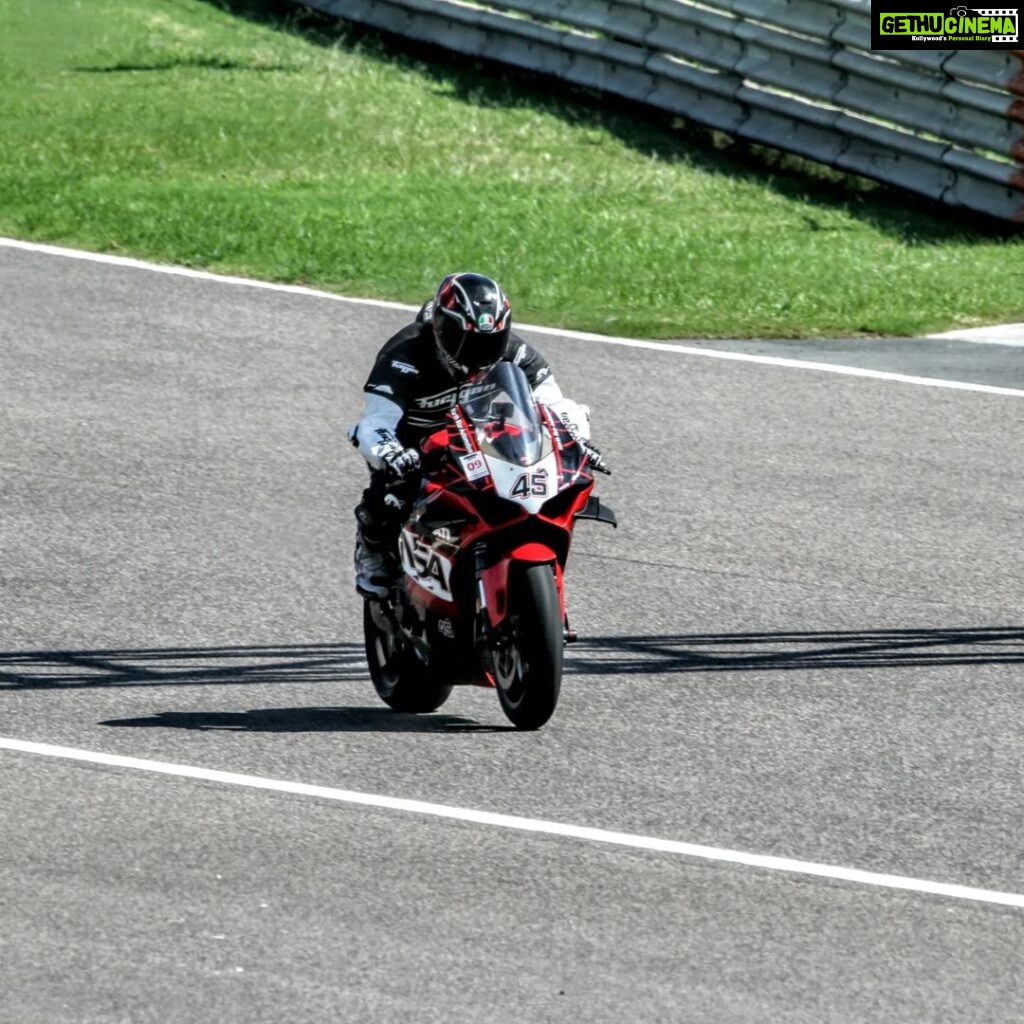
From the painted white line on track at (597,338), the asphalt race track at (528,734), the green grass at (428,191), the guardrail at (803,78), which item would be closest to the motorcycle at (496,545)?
the asphalt race track at (528,734)

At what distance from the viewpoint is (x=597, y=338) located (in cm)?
1559

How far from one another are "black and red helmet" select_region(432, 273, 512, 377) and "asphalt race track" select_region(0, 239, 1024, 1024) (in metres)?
1.46

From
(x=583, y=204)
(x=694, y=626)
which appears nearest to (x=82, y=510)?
(x=694, y=626)

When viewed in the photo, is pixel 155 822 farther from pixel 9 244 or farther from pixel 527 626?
pixel 9 244

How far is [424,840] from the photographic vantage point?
24.6 ft

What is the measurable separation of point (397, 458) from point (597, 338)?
713 centimetres

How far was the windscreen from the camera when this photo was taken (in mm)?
8445

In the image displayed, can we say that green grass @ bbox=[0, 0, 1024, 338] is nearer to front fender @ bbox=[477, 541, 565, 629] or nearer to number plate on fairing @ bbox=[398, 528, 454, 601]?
number plate on fairing @ bbox=[398, 528, 454, 601]

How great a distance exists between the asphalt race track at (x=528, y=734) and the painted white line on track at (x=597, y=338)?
0.43ft

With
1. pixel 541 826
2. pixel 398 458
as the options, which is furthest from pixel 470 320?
pixel 541 826

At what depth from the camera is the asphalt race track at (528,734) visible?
252 inches

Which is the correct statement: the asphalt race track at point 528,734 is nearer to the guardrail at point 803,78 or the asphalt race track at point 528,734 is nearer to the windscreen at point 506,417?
the windscreen at point 506,417

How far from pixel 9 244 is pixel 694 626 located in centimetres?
858

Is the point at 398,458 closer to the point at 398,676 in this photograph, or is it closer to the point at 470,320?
the point at 470,320
